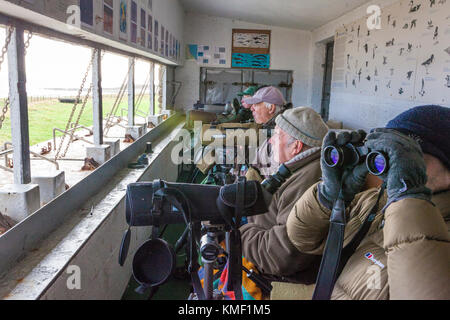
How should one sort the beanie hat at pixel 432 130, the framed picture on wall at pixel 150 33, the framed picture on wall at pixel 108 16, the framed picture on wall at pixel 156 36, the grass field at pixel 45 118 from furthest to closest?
the framed picture on wall at pixel 156 36
the framed picture on wall at pixel 150 33
the framed picture on wall at pixel 108 16
the grass field at pixel 45 118
the beanie hat at pixel 432 130

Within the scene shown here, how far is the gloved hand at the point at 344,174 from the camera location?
0.84 metres

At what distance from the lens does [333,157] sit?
2.78ft

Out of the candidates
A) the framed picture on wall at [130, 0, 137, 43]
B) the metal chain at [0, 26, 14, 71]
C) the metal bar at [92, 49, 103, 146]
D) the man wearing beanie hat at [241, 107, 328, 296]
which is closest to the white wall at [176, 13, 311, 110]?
the framed picture on wall at [130, 0, 137, 43]

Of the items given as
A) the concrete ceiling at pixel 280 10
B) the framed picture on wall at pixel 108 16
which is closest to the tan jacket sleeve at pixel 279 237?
the framed picture on wall at pixel 108 16

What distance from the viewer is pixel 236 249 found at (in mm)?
973

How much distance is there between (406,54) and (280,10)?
2706 mm

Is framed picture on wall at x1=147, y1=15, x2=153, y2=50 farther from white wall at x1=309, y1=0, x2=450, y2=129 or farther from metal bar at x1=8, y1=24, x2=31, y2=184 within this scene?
white wall at x1=309, y1=0, x2=450, y2=129

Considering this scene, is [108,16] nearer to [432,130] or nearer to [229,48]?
[432,130]

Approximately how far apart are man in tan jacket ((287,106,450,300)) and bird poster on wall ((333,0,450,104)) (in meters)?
2.44

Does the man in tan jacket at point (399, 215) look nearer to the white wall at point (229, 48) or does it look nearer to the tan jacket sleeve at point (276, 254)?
the tan jacket sleeve at point (276, 254)

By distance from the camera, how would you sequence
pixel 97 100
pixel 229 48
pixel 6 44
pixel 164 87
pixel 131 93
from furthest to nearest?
pixel 229 48 < pixel 164 87 < pixel 131 93 < pixel 97 100 < pixel 6 44

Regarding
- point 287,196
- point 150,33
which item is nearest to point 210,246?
point 287,196

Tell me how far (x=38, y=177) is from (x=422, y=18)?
11.2 feet

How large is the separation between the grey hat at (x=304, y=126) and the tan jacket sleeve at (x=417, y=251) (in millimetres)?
845
